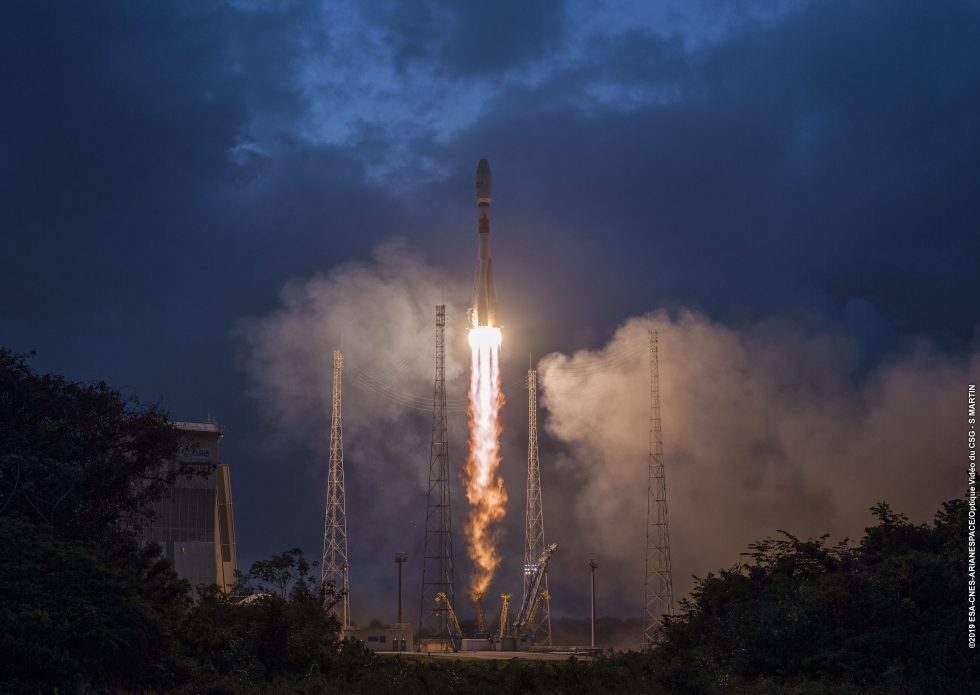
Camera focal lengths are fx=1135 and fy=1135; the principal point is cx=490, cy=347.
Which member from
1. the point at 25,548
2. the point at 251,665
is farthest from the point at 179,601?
the point at 25,548

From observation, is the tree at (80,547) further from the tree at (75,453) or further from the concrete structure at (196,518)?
the concrete structure at (196,518)

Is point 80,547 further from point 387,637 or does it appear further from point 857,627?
point 387,637

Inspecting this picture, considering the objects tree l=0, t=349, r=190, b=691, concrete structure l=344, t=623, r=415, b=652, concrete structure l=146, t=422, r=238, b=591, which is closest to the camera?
tree l=0, t=349, r=190, b=691

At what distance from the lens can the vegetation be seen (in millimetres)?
42094

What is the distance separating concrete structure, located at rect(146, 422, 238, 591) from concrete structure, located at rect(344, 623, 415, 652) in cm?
1551

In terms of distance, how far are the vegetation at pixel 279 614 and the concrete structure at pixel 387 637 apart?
42.3m

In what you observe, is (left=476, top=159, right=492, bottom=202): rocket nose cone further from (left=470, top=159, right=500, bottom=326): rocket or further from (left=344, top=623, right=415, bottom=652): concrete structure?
(left=344, top=623, right=415, bottom=652): concrete structure

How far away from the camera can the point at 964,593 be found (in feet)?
154

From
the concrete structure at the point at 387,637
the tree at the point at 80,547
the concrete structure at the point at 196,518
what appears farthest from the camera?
the concrete structure at the point at 387,637

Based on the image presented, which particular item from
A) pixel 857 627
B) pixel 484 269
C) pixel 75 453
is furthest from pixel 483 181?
pixel 857 627

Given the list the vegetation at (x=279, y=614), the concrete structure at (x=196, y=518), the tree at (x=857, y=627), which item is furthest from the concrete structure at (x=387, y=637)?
the tree at (x=857, y=627)

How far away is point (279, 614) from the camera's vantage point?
5316 centimetres

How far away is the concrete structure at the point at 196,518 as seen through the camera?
96.8 meters

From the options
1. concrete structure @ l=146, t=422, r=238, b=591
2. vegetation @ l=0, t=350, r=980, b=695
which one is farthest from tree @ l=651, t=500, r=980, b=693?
concrete structure @ l=146, t=422, r=238, b=591
